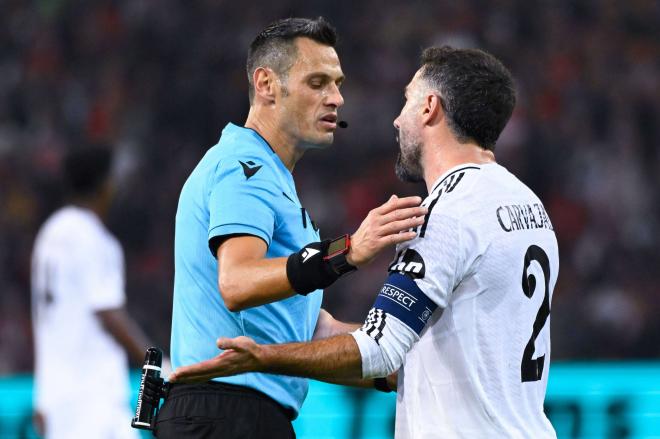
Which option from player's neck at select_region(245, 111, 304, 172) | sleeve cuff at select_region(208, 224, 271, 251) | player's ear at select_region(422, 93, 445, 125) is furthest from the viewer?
player's neck at select_region(245, 111, 304, 172)

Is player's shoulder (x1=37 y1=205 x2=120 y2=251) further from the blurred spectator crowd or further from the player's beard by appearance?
the blurred spectator crowd

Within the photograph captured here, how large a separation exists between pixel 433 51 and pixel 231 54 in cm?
868

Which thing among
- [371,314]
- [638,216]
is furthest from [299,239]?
[638,216]

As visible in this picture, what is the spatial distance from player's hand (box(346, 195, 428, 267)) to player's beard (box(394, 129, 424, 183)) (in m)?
0.37

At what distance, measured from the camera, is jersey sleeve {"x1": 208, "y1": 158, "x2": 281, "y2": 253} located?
10.9 ft

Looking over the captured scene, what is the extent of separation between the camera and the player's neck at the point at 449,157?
3.34 meters

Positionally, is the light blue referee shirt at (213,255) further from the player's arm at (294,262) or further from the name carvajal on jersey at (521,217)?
the name carvajal on jersey at (521,217)

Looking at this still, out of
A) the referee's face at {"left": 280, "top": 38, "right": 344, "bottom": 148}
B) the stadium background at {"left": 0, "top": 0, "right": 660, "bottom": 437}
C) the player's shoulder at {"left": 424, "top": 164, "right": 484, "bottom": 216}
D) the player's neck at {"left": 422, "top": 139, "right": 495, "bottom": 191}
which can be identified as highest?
the stadium background at {"left": 0, "top": 0, "right": 660, "bottom": 437}

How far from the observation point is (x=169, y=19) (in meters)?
12.4

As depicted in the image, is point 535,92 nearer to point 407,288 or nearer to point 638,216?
point 638,216

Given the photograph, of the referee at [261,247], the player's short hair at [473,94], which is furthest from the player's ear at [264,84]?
the player's short hair at [473,94]

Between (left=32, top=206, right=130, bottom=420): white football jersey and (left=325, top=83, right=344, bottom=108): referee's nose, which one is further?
(left=32, top=206, right=130, bottom=420): white football jersey

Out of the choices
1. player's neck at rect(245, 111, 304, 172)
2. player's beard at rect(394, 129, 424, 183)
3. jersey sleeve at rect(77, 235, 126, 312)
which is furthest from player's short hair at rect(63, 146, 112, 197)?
player's beard at rect(394, 129, 424, 183)

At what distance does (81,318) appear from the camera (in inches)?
249
